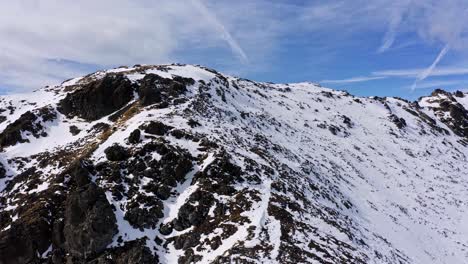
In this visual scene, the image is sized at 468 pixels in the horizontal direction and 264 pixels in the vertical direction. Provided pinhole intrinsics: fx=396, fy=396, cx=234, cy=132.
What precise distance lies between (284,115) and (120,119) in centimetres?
4046

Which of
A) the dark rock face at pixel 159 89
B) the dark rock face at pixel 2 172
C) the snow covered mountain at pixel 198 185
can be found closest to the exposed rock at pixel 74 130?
the snow covered mountain at pixel 198 185

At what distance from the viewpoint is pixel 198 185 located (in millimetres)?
40906

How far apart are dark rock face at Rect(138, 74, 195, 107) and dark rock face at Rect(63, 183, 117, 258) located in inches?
913

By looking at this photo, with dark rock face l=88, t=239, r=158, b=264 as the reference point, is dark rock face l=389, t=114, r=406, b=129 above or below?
above

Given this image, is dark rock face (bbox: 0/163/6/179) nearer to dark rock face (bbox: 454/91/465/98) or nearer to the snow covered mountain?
the snow covered mountain

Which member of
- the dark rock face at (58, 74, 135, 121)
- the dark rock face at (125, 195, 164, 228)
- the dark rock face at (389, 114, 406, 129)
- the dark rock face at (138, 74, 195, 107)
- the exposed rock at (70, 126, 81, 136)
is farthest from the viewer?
the dark rock face at (389, 114, 406, 129)

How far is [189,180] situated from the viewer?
138 feet

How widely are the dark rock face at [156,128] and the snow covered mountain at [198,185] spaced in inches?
5.4

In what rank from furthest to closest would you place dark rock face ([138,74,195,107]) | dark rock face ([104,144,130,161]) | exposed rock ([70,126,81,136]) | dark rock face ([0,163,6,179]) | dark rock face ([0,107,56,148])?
dark rock face ([138,74,195,107]) < exposed rock ([70,126,81,136]) < dark rock face ([0,107,56,148]) < dark rock face ([0,163,6,179]) < dark rock face ([104,144,130,161])

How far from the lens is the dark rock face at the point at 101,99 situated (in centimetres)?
6203

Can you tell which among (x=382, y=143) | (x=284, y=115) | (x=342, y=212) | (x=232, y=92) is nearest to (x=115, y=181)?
(x=342, y=212)

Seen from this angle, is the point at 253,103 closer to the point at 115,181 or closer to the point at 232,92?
the point at 232,92

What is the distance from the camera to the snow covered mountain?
113 ft

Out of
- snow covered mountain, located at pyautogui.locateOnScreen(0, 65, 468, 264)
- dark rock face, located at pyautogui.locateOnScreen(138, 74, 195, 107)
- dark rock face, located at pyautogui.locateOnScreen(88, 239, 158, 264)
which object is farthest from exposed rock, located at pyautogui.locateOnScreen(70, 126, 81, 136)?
dark rock face, located at pyautogui.locateOnScreen(88, 239, 158, 264)
